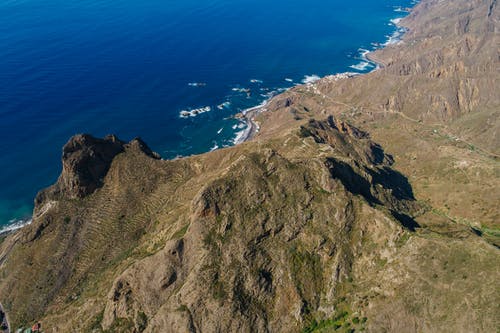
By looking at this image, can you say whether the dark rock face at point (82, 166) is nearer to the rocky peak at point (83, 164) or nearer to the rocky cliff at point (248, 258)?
the rocky peak at point (83, 164)

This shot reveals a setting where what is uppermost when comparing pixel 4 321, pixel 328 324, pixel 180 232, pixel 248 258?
pixel 180 232

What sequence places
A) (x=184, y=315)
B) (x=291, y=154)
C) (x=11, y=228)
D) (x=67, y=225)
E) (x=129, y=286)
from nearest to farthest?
(x=184, y=315) → (x=129, y=286) → (x=67, y=225) → (x=291, y=154) → (x=11, y=228)

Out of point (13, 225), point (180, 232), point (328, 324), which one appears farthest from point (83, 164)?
point (328, 324)

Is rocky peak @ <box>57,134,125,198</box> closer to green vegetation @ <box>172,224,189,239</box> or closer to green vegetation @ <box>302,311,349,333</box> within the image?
green vegetation @ <box>172,224,189,239</box>

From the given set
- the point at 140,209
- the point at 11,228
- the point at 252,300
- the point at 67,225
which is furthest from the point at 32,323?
the point at 11,228

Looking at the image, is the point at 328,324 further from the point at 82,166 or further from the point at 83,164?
the point at 83,164

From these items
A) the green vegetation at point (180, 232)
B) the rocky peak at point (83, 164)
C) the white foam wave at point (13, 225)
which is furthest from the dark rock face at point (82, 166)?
the green vegetation at point (180, 232)

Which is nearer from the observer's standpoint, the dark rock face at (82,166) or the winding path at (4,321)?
the winding path at (4,321)

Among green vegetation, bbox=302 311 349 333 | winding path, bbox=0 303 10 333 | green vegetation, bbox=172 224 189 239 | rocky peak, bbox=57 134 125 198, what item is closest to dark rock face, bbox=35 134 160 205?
rocky peak, bbox=57 134 125 198

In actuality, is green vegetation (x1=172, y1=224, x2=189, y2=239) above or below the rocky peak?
below

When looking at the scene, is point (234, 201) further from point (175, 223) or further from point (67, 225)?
point (67, 225)

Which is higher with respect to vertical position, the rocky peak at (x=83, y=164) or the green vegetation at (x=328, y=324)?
the rocky peak at (x=83, y=164)
